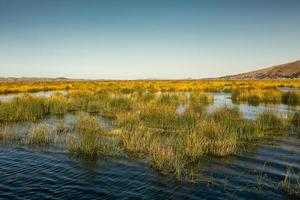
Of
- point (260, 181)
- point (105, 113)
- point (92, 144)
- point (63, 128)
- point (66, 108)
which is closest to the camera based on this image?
point (260, 181)

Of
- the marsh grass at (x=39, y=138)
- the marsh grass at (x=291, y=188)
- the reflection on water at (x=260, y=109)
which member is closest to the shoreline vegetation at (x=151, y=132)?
the marsh grass at (x=39, y=138)

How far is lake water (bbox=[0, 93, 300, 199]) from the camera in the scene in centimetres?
760

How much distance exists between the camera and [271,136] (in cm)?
1425

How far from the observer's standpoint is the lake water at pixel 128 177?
24.9ft

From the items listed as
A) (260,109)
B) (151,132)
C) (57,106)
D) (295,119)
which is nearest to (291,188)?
(151,132)

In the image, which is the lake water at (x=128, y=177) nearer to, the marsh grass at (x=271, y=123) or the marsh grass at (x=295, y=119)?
the marsh grass at (x=271, y=123)

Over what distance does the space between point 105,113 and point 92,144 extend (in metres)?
10.5

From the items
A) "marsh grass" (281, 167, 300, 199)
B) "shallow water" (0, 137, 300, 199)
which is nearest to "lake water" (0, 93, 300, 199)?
"shallow water" (0, 137, 300, 199)

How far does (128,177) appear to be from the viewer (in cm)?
882

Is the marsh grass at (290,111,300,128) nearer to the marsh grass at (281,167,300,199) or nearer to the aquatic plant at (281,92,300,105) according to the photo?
the marsh grass at (281,167,300,199)

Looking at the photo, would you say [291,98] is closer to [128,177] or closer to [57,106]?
[57,106]

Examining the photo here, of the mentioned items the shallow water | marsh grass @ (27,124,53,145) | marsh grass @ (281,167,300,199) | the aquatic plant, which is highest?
the aquatic plant

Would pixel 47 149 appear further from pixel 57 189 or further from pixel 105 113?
pixel 105 113

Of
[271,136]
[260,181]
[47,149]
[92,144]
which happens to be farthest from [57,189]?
[271,136]
